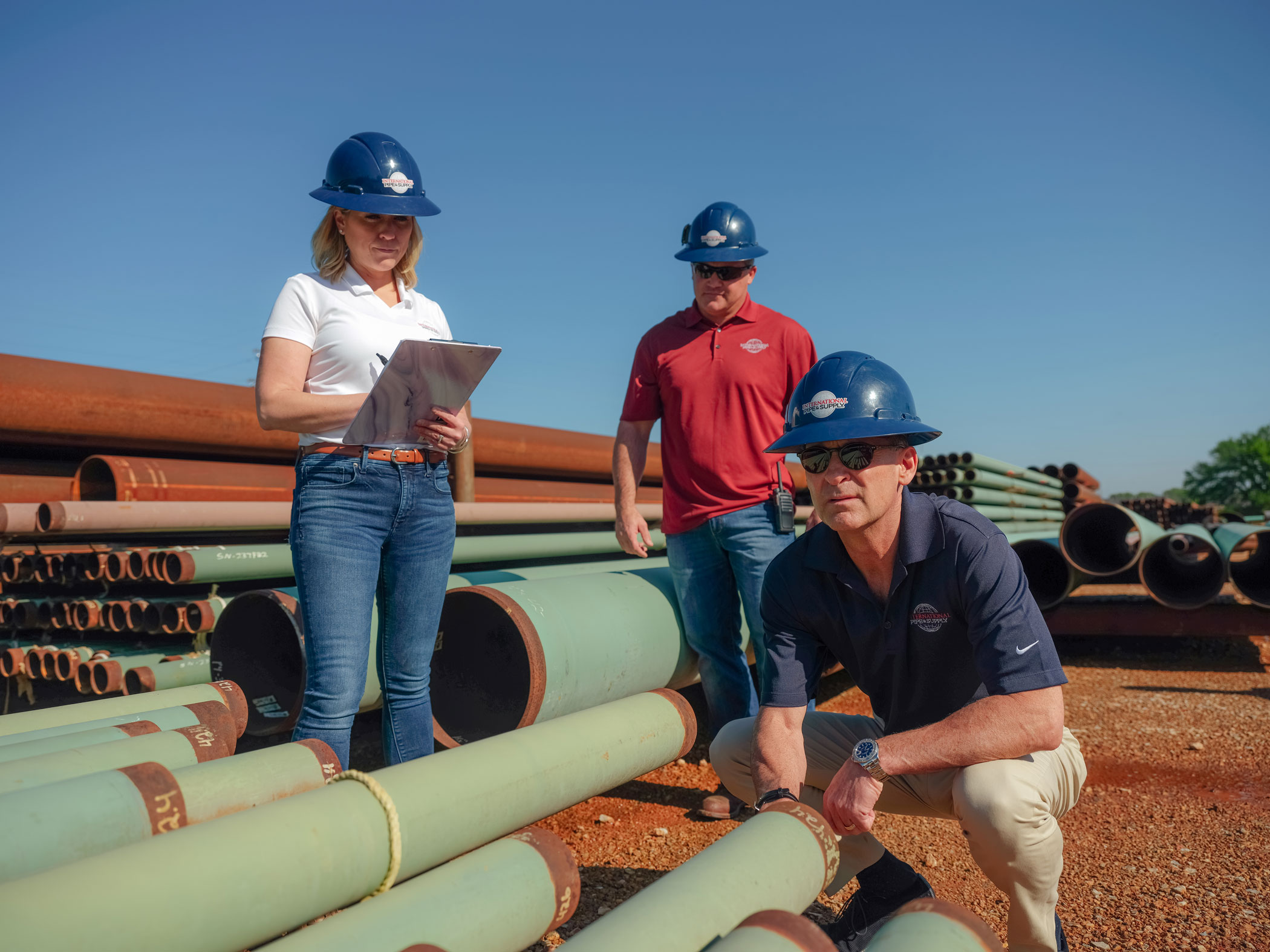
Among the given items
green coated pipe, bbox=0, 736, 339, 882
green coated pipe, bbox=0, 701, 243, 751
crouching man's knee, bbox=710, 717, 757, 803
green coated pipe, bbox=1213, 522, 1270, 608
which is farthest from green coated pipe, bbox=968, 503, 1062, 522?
green coated pipe, bbox=0, 736, 339, 882

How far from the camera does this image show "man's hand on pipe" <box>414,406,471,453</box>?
2.32m

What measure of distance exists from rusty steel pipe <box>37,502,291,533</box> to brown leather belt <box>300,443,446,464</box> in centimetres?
150

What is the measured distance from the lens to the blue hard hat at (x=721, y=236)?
11.2 ft

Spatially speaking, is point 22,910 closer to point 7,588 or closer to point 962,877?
point 962,877

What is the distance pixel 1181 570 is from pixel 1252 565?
2.20 feet

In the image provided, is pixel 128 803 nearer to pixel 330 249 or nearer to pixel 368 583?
pixel 368 583

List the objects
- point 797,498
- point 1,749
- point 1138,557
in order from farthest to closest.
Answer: point 797,498
point 1138,557
point 1,749

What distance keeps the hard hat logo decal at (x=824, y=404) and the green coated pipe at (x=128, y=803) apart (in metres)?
1.40

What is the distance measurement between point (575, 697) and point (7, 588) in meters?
3.06

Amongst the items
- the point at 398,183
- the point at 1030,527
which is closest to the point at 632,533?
the point at 398,183

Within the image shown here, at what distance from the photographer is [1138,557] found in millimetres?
6078

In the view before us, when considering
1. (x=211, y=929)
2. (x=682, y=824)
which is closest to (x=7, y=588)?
(x=682, y=824)

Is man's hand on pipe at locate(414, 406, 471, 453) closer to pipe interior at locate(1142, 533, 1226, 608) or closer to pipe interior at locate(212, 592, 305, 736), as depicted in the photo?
pipe interior at locate(212, 592, 305, 736)

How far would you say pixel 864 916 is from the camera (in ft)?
7.60
